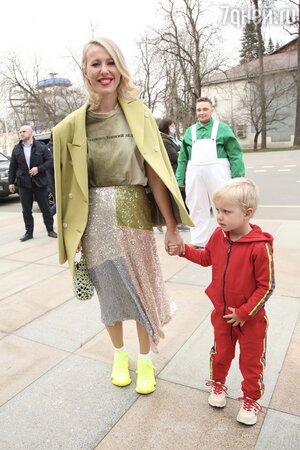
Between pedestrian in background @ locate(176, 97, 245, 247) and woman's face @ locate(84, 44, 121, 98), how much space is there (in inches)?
101

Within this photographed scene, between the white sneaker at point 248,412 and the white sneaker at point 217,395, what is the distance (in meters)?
0.13

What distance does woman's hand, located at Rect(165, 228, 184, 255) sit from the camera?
2131mm

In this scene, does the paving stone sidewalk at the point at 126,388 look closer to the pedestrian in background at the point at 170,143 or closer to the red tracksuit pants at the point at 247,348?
the red tracksuit pants at the point at 247,348

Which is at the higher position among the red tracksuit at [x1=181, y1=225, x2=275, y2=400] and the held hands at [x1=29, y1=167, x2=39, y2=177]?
the held hands at [x1=29, y1=167, x2=39, y2=177]

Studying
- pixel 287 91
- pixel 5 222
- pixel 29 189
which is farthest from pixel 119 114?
pixel 287 91

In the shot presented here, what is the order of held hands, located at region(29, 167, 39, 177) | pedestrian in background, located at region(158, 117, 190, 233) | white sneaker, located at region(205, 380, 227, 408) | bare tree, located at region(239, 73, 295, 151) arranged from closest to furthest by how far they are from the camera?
1. white sneaker, located at region(205, 380, 227, 408)
2. pedestrian in background, located at region(158, 117, 190, 233)
3. held hands, located at region(29, 167, 39, 177)
4. bare tree, located at region(239, 73, 295, 151)

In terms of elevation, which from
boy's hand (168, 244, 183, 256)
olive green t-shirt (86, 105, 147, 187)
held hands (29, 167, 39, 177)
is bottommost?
boy's hand (168, 244, 183, 256)

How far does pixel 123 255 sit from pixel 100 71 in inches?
38.0

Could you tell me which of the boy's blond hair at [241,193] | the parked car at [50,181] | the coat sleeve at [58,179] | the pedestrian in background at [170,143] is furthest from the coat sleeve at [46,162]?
the boy's blond hair at [241,193]

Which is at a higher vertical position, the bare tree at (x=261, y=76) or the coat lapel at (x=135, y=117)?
the bare tree at (x=261, y=76)

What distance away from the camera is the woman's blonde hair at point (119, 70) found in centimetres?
191

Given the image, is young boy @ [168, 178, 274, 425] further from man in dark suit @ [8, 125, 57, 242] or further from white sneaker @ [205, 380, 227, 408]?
man in dark suit @ [8, 125, 57, 242]

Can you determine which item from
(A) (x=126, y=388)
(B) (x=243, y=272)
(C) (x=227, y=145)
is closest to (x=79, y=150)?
(B) (x=243, y=272)

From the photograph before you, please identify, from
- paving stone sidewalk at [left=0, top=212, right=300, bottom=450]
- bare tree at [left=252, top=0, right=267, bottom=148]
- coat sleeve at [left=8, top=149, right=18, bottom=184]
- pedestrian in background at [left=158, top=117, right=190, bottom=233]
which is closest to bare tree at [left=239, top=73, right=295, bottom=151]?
bare tree at [left=252, top=0, right=267, bottom=148]
